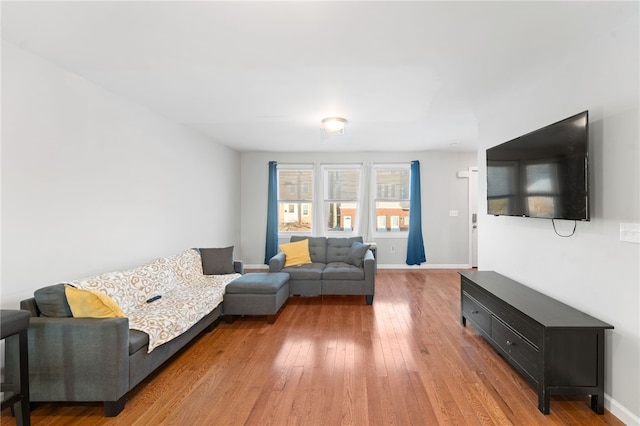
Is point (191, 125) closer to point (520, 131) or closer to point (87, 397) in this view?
point (87, 397)

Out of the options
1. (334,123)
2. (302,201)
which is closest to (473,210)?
(302,201)

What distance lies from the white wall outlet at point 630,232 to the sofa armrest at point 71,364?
3.33 meters

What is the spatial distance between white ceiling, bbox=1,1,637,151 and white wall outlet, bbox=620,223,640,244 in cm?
128

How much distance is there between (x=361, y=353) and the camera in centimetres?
286

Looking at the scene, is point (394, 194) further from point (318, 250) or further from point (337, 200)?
point (318, 250)

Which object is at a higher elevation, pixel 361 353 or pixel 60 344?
pixel 60 344

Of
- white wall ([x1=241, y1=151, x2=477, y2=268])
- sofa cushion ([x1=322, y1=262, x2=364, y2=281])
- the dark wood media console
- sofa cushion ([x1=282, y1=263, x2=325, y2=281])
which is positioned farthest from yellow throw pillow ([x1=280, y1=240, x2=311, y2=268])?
the dark wood media console

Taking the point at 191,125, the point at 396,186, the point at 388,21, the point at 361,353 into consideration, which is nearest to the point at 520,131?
the point at 388,21

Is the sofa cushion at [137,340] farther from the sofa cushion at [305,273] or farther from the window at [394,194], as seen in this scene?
the window at [394,194]

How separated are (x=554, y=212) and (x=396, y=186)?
14.7ft

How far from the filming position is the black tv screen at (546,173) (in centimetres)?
208

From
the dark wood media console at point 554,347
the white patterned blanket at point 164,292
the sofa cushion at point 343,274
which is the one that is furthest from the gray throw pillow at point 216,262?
the dark wood media console at point 554,347

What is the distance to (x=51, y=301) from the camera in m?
2.18

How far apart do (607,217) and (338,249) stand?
11.5 ft
